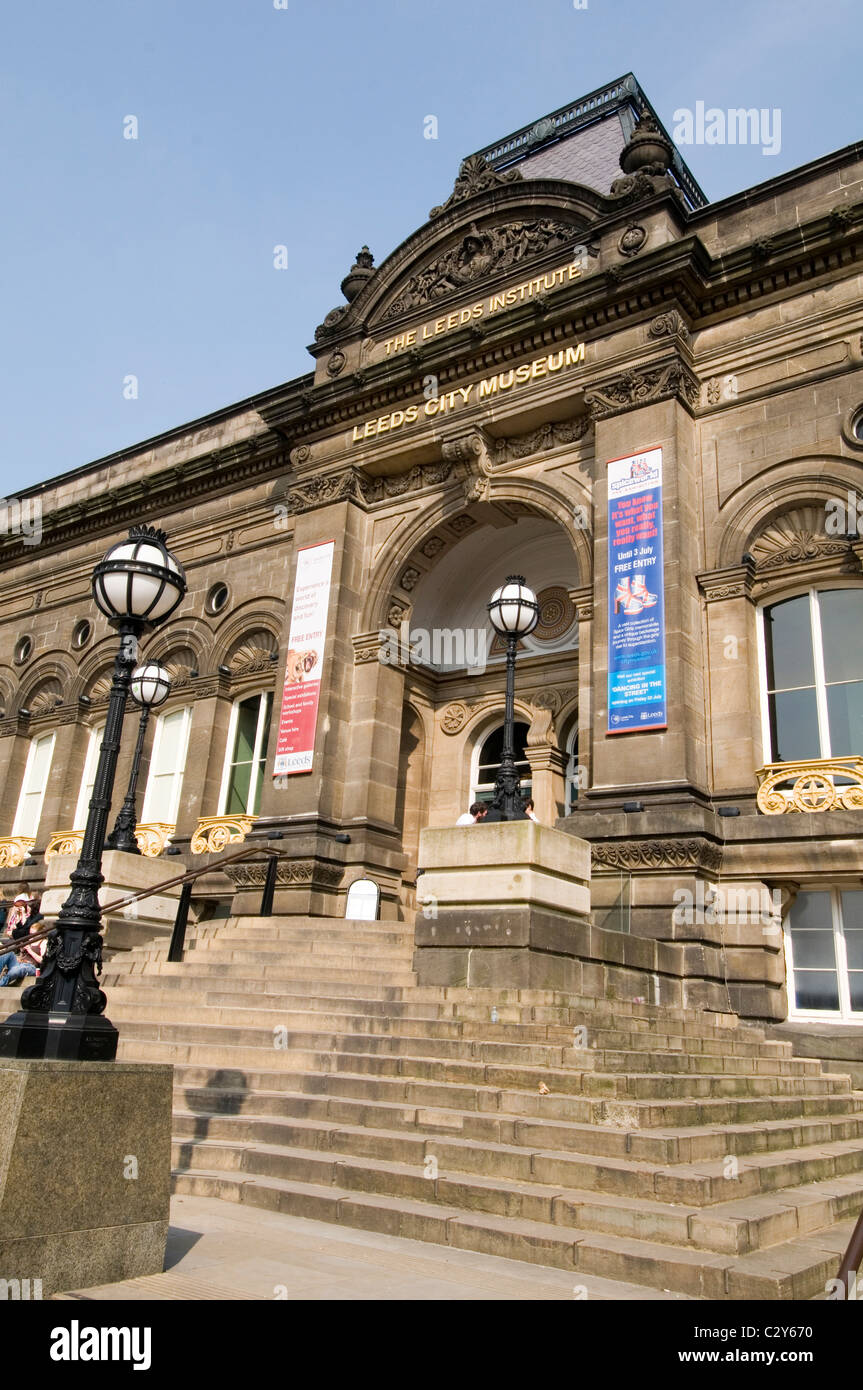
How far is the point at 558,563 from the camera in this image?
20.6 m

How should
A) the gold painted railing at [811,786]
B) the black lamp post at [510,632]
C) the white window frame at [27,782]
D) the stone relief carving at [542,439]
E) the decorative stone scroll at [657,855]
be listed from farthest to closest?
the white window frame at [27,782]
the stone relief carving at [542,439]
the decorative stone scroll at [657,855]
the gold painted railing at [811,786]
the black lamp post at [510,632]

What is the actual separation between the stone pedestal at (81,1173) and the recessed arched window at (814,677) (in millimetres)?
11396

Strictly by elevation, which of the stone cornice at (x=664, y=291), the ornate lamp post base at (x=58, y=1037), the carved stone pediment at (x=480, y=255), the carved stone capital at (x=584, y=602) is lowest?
the ornate lamp post base at (x=58, y=1037)

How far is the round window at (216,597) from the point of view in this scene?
22.7 meters

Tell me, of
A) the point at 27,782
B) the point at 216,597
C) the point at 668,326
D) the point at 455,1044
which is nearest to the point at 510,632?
the point at 455,1044

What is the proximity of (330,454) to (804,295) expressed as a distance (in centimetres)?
912

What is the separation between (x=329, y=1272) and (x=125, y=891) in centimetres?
1138

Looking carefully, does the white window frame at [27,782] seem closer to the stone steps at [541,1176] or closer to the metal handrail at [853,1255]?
the stone steps at [541,1176]

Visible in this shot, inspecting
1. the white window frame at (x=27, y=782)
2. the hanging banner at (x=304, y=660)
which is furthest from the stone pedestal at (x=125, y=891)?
the white window frame at (x=27, y=782)

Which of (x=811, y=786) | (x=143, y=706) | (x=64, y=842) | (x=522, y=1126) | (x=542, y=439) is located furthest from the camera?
(x=64, y=842)

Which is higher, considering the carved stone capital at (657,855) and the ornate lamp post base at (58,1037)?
the carved stone capital at (657,855)

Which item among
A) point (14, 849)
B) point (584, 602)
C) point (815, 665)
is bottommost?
point (14, 849)

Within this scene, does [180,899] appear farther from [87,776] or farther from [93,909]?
[87,776]

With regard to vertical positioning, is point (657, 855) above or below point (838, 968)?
above
